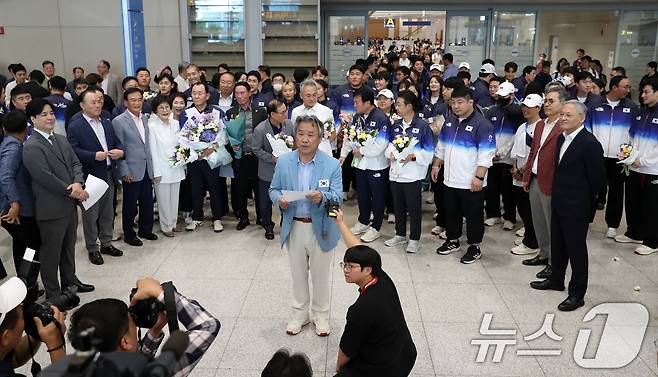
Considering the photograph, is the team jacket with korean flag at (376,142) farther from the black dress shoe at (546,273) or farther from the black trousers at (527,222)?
the black dress shoe at (546,273)

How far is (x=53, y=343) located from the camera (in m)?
2.04

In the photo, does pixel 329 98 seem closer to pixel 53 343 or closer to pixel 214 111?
pixel 214 111

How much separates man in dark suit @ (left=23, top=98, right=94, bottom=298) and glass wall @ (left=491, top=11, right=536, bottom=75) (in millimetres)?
10287

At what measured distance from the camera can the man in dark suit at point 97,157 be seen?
4.97m

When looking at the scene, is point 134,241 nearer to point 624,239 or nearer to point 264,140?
point 264,140

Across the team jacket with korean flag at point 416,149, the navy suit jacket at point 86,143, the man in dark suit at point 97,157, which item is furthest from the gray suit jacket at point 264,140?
the navy suit jacket at point 86,143

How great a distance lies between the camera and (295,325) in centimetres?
396

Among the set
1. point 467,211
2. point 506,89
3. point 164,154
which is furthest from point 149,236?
point 506,89

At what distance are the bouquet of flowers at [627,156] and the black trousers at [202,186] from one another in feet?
13.7

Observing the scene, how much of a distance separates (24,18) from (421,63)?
307 inches

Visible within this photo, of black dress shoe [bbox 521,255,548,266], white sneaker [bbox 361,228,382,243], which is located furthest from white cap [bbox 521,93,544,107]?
white sneaker [bbox 361,228,382,243]

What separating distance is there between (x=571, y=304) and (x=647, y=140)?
2.14m

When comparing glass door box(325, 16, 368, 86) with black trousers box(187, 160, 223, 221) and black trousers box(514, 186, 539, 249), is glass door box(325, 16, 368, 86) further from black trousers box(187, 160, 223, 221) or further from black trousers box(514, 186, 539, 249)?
black trousers box(514, 186, 539, 249)

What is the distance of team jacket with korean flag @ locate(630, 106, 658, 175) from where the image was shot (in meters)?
5.34
